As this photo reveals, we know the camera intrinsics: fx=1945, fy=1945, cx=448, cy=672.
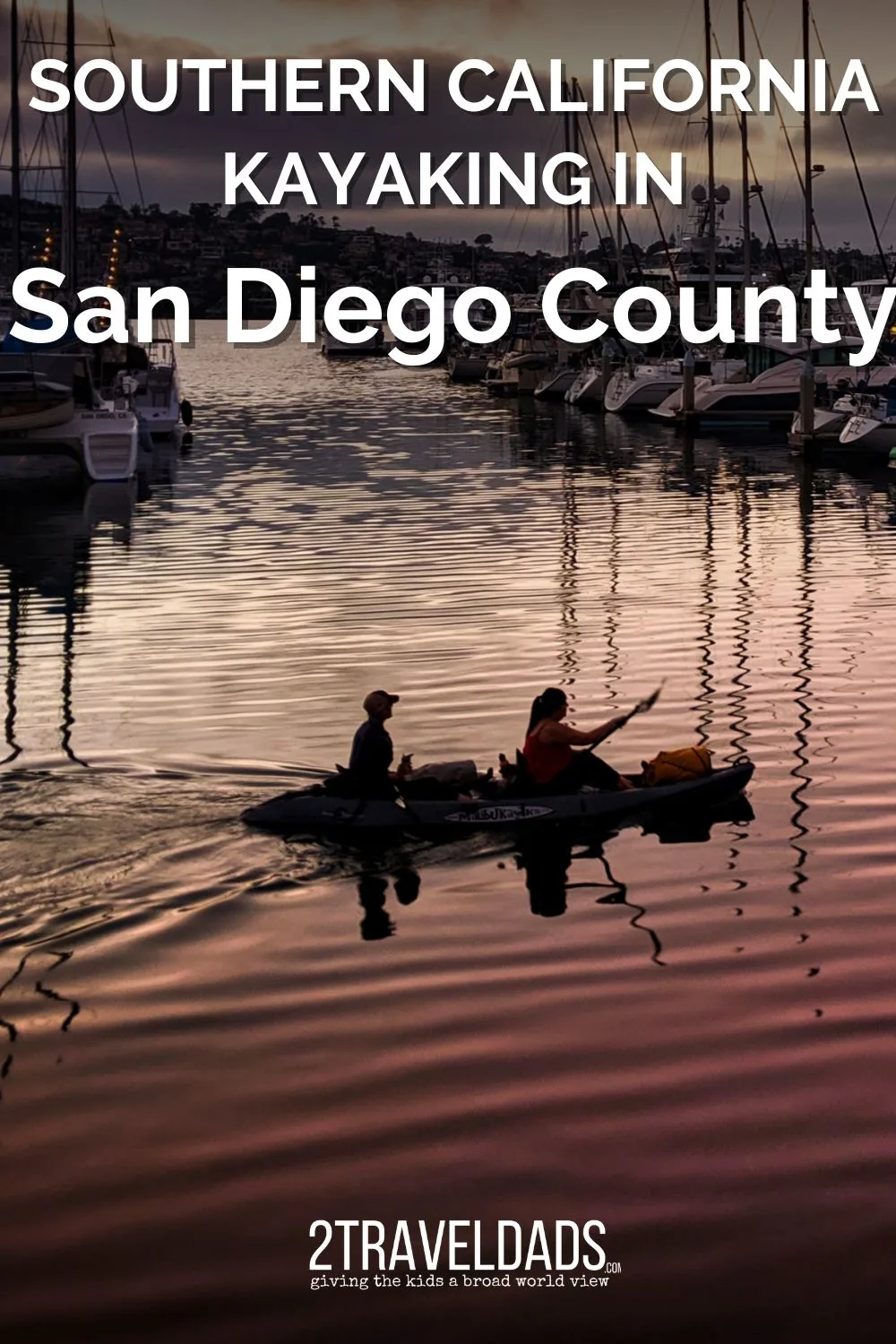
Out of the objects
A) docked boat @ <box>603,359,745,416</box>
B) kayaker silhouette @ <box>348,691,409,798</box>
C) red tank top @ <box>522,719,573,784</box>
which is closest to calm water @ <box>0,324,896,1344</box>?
kayaker silhouette @ <box>348,691,409,798</box>

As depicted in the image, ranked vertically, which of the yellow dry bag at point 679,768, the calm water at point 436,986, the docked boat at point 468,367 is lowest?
the calm water at point 436,986

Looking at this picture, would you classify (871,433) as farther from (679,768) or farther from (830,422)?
(679,768)

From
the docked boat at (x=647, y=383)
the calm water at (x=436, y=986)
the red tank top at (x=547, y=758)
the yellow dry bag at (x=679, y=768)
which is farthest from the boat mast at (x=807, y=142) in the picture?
the red tank top at (x=547, y=758)

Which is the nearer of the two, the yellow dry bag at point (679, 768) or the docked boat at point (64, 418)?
the yellow dry bag at point (679, 768)

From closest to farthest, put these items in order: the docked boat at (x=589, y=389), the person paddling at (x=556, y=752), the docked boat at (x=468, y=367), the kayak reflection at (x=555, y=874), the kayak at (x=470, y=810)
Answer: the kayak reflection at (x=555, y=874) → the kayak at (x=470, y=810) → the person paddling at (x=556, y=752) → the docked boat at (x=589, y=389) → the docked boat at (x=468, y=367)

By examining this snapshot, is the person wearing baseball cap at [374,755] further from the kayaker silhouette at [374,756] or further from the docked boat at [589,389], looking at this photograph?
the docked boat at [589,389]

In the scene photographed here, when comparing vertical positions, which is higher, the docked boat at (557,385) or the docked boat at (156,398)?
the docked boat at (557,385)

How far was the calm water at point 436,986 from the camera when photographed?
9.18m

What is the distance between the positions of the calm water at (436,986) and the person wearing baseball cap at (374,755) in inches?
30.4

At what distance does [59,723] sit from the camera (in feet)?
70.0

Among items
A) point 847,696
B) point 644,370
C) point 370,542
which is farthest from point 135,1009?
point 644,370

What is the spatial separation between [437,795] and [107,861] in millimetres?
3025

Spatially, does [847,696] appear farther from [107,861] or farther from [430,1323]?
[430,1323]

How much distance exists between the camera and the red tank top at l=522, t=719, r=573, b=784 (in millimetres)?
17062
